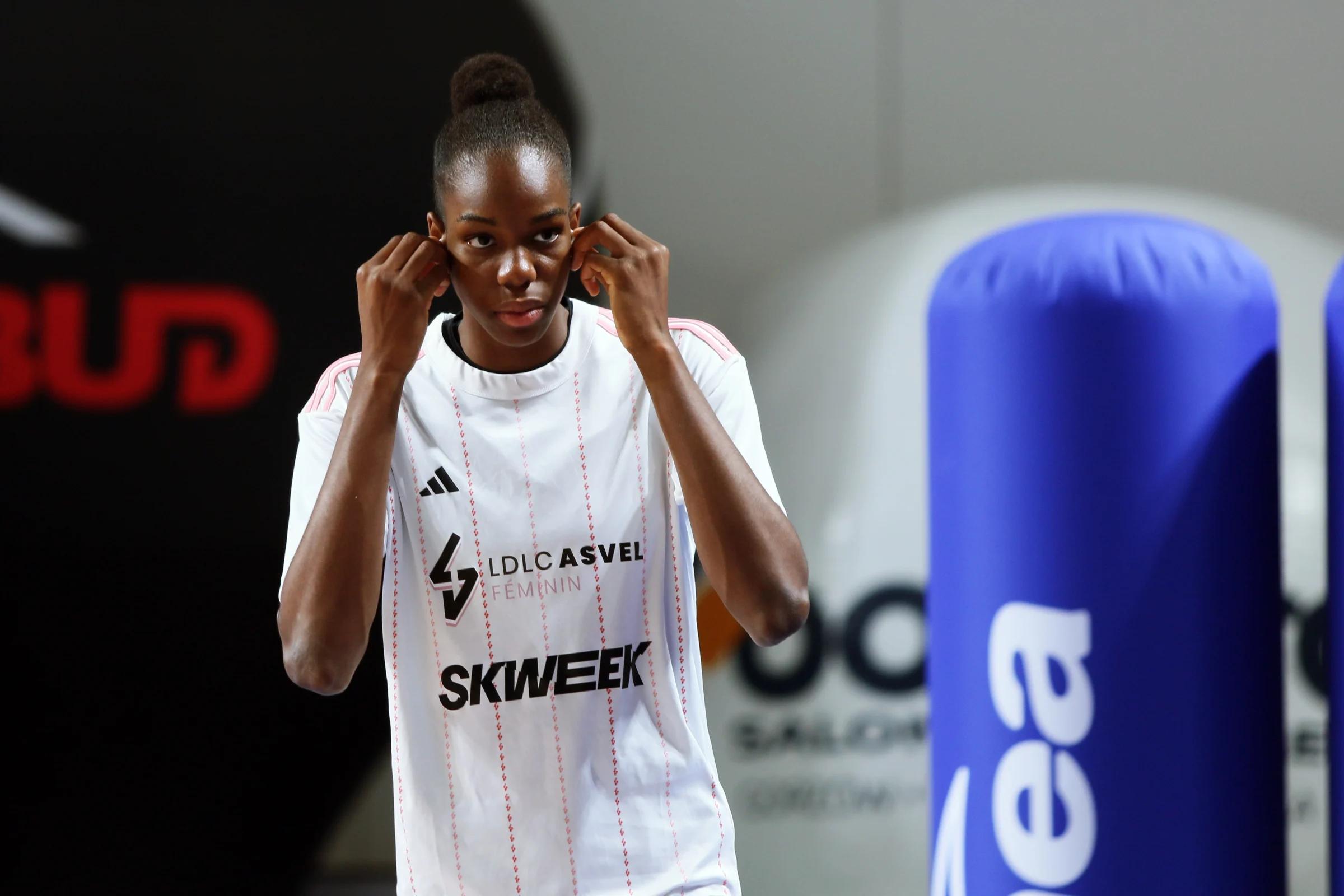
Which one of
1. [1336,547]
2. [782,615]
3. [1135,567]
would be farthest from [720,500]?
[1336,547]

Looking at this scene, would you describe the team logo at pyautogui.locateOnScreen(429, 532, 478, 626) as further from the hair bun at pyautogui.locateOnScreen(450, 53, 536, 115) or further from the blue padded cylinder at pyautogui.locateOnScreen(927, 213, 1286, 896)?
the blue padded cylinder at pyautogui.locateOnScreen(927, 213, 1286, 896)

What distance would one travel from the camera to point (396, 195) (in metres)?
2.87

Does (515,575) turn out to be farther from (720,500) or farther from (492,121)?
(492,121)

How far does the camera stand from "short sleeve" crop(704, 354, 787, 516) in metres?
1.32

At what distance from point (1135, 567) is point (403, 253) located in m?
0.93

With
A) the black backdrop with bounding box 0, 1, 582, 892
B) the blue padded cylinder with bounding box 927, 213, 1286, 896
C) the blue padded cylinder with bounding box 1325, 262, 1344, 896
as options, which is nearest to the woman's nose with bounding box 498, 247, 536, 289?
the blue padded cylinder with bounding box 927, 213, 1286, 896

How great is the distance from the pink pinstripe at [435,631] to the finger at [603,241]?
0.25m

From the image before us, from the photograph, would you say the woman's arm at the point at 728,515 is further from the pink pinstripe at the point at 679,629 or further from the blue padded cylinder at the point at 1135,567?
the blue padded cylinder at the point at 1135,567

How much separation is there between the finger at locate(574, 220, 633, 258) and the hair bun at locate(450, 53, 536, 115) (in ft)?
0.61

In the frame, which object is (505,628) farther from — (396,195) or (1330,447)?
(396,195)

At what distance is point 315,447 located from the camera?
1.32 metres

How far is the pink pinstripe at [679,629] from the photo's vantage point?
4.20 ft

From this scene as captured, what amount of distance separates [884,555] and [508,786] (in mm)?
1971

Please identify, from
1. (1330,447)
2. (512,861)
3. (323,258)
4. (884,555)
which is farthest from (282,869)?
(1330,447)
